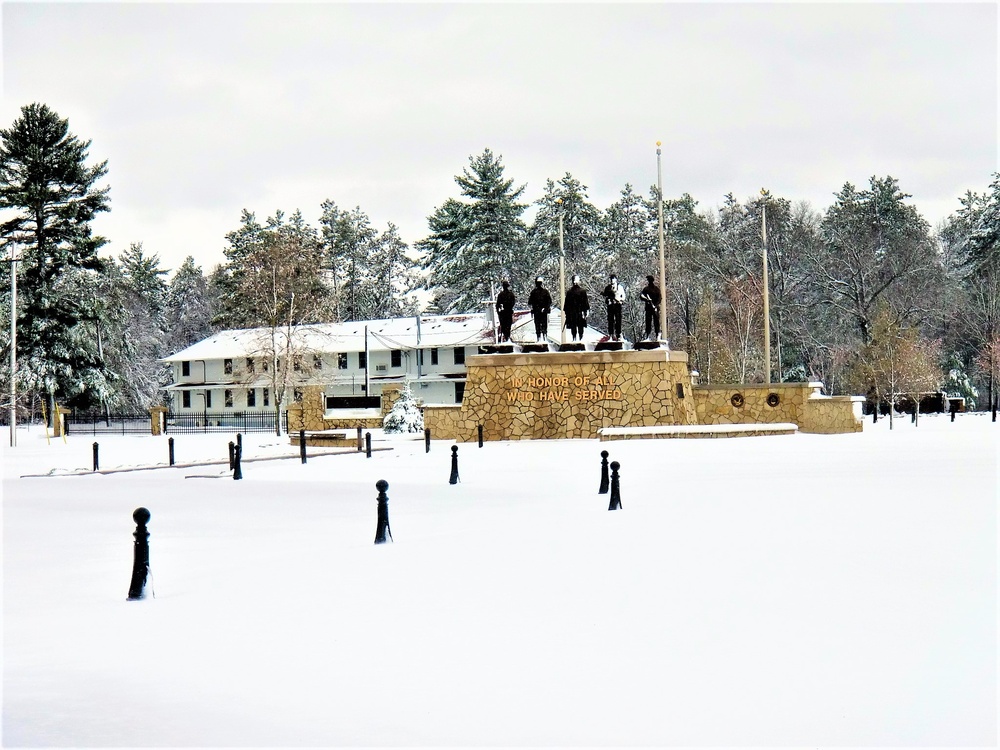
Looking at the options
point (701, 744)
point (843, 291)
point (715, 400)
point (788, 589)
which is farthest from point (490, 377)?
point (843, 291)

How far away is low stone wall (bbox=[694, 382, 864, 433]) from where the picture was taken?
38469 millimetres

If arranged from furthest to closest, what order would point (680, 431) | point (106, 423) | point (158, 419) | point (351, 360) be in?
point (351, 360) < point (106, 423) < point (158, 419) < point (680, 431)

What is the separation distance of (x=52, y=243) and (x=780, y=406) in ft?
135

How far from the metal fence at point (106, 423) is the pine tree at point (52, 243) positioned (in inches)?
85.2

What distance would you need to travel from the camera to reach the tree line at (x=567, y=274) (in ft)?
202

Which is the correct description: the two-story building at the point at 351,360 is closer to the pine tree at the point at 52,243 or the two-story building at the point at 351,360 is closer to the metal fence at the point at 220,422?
the metal fence at the point at 220,422

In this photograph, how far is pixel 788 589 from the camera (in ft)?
32.2

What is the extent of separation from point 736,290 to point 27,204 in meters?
39.2

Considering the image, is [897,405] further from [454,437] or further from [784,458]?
[784,458]

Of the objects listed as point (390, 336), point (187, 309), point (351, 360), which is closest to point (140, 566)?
point (390, 336)

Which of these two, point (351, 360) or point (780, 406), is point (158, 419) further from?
point (780, 406)

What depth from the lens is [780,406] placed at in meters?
38.6

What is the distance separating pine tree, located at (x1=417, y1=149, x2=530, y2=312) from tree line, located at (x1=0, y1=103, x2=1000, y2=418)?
153 millimetres

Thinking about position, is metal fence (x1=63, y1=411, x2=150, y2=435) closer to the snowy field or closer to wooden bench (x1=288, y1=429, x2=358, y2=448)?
wooden bench (x1=288, y1=429, x2=358, y2=448)
